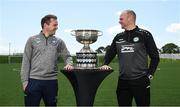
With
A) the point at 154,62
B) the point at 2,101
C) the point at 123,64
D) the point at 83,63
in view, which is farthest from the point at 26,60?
the point at 2,101

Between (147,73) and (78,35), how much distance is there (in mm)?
979

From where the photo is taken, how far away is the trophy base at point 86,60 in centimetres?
577

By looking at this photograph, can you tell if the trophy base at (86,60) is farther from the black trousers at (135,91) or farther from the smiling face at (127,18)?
the smiling face at (127,18)

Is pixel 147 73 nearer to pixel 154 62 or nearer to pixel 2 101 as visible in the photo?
pixel 154 62

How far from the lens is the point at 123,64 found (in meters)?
5.79

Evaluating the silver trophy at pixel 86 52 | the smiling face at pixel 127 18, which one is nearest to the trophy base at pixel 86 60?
the silver trophy at pixel 86 52

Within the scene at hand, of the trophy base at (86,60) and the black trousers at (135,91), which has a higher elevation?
the trophy base at (86,60)

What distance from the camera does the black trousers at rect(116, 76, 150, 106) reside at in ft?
18.9

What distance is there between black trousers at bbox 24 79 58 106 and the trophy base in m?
0.41

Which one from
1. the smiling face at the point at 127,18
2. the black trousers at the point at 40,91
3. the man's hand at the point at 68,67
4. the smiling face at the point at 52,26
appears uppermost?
the smiling face at the point at 127,18

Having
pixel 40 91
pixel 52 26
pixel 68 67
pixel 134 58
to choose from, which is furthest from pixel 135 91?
pixel 52 26

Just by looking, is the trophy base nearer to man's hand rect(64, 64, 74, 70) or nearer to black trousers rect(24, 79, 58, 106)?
man's hand rect(64, 64, 74, 70)

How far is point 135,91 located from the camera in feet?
19.0

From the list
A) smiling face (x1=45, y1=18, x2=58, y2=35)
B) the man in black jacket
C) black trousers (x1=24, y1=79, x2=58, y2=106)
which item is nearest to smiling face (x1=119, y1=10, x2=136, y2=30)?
the man in black jacket
